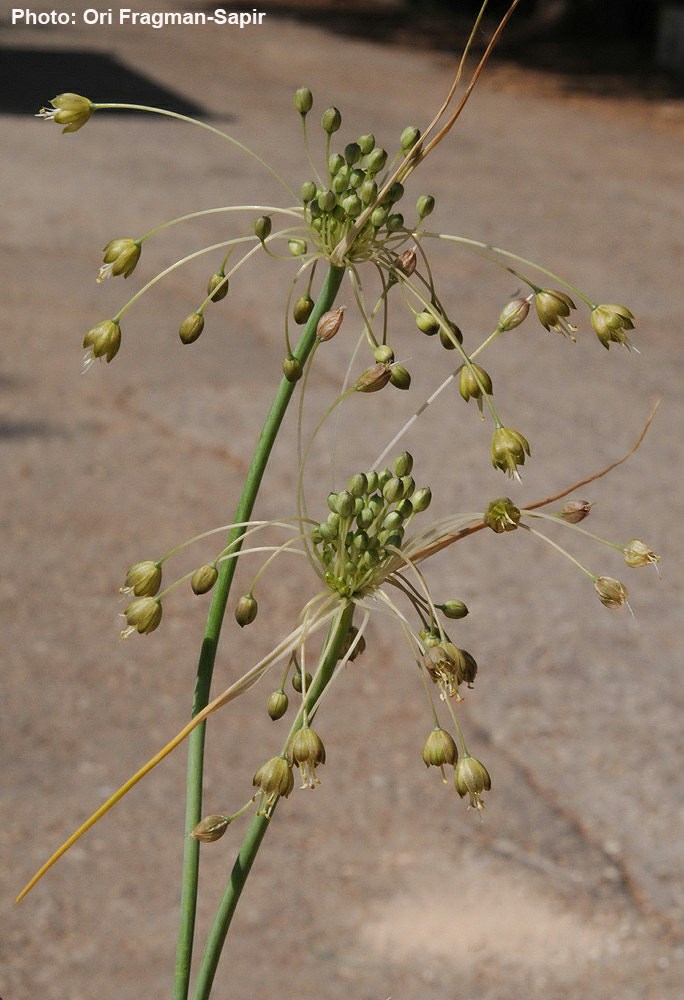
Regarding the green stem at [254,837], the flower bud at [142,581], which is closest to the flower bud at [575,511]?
the green stem at [254,837]

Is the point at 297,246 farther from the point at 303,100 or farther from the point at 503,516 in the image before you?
the point at 503,516

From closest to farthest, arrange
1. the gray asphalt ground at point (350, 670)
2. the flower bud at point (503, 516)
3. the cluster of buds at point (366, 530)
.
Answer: the flower bud at point (503, 516) → the cluster of buds at point (366, 530) → the gray asphalt ground at point (350, 670)

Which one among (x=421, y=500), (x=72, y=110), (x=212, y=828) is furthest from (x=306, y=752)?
(x=72, y=110)

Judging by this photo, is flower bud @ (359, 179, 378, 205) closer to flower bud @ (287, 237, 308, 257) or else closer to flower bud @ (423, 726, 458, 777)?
flower bud @ (287, 237, 308, 257)

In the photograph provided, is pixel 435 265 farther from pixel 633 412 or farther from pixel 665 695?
pixel 665 695

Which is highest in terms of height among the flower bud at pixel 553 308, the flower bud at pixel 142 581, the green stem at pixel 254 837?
the flower bud at pixel 553 308

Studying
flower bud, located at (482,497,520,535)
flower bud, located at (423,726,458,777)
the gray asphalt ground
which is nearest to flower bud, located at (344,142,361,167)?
flower bud, located at (482,497,520,535)

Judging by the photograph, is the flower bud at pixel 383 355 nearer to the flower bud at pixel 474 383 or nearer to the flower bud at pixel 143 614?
the flower bud at pixel 474 383

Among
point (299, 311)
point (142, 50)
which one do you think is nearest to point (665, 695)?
point (299, 311)
